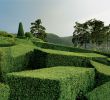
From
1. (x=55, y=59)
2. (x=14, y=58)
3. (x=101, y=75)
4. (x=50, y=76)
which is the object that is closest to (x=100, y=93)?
(x=101, y=75)

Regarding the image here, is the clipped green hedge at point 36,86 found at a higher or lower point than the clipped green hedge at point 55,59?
lower

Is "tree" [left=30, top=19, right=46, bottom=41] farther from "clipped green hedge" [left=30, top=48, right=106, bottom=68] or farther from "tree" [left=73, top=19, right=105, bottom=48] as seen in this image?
"clipped green hedge" [left=30, top=48, right=106, bottom=68]

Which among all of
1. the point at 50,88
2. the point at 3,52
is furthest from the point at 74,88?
the point at 3,52

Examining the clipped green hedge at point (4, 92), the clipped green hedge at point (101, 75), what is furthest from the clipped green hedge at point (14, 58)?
the clipped green hedge at point (101, 75)

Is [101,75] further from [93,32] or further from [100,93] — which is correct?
[93,32]

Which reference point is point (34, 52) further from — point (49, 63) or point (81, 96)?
point (81, 96)

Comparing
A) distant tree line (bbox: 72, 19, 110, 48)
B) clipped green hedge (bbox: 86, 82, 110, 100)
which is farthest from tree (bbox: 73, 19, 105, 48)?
clipped green hedge (bbox: 86, 82, 110, 100)

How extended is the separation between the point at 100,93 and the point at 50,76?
18.6 feet

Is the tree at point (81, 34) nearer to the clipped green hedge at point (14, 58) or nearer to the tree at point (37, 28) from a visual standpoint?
the tree at point (37, 28)

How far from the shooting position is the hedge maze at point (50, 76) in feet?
63.6

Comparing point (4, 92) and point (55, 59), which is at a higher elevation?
point (55, 59)

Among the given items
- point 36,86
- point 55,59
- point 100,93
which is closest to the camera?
point 36,86

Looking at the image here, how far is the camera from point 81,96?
2400 cm

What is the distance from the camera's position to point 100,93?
2456 cm
